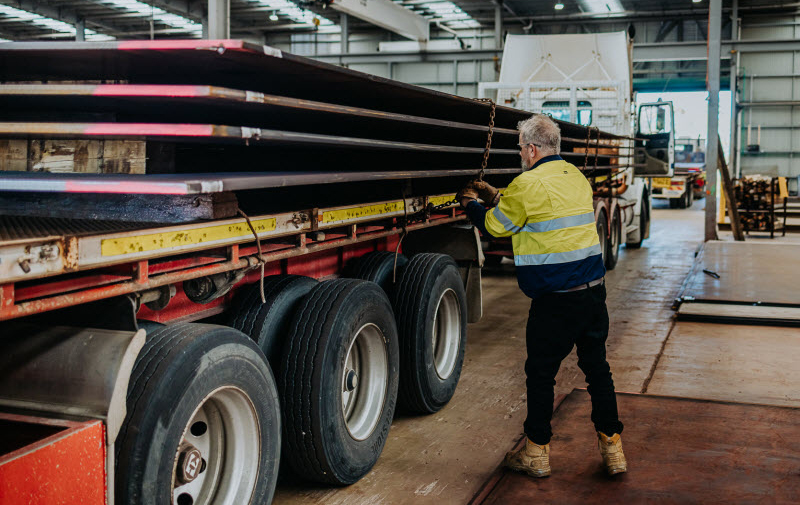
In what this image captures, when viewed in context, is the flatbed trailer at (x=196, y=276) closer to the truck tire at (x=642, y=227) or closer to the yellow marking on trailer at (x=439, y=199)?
the yellow marking on trailer at (x=439, y=199)

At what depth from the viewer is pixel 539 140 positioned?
12.8 feet

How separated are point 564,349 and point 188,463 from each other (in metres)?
A: 1.94

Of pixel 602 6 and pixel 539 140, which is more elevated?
pixel 602 6

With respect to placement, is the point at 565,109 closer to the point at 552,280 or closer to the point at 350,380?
the point at 552,280

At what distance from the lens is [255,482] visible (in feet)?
10.1

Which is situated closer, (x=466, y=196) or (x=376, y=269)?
(x=466, y=196)

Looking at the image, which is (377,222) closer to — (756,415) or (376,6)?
(756,415)

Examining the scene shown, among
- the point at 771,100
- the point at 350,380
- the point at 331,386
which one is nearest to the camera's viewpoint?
the point at 331,386

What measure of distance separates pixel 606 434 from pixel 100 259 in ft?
8.63

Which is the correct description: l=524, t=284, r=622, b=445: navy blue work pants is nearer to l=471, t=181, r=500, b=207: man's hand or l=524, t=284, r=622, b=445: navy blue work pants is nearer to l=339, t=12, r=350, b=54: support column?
l=471, t=181, r=500, b=207: man's hand

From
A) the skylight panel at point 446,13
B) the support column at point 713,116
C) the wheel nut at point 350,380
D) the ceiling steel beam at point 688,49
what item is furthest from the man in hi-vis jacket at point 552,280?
the skylight panel at point 446,13

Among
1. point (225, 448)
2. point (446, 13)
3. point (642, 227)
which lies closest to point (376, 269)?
point (225, 448)

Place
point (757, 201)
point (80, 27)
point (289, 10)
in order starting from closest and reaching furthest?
point (757, 201), point (80, 27), point (289, 10)

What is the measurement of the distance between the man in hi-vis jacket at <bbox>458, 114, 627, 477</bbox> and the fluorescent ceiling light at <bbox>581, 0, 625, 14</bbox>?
24.0 metres
